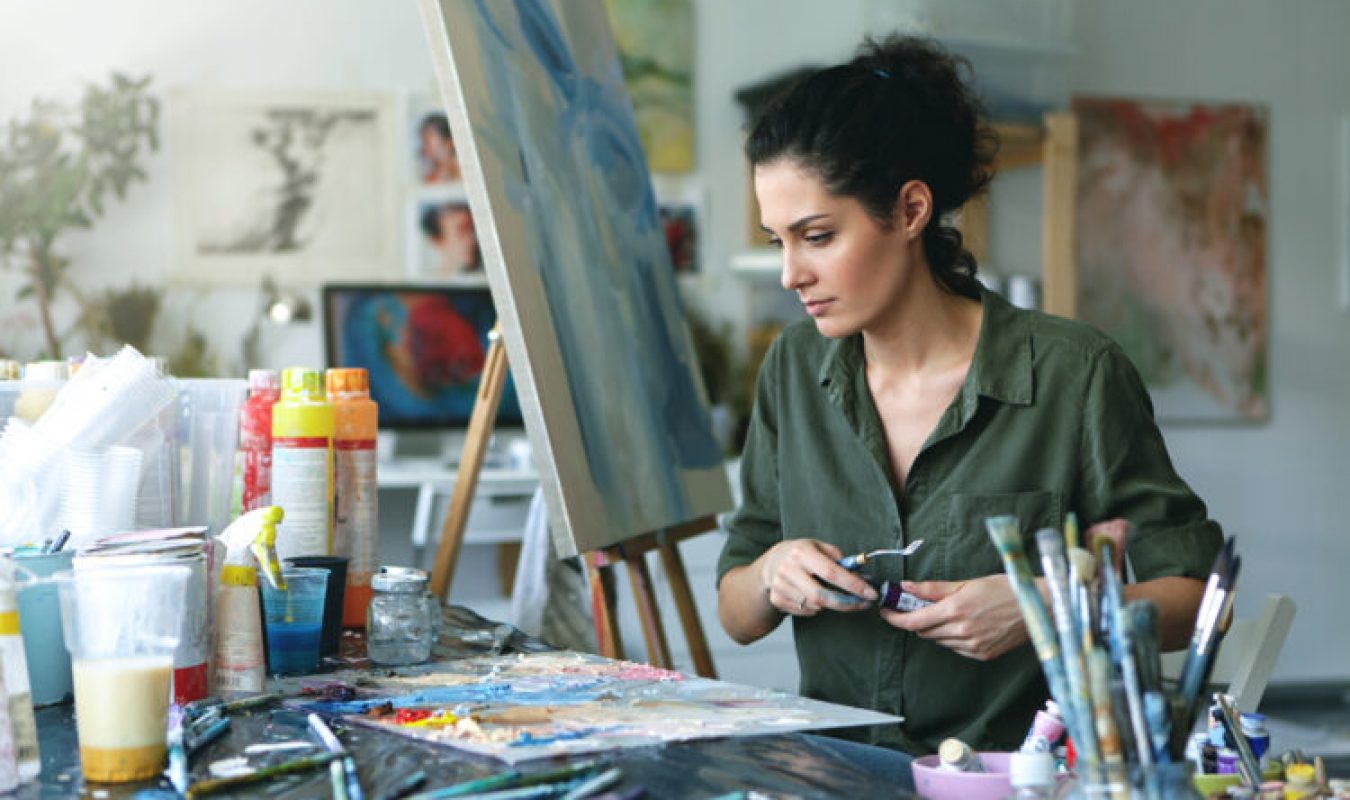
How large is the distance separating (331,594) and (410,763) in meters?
0.55

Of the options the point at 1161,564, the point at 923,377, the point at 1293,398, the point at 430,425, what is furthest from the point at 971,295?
the point at 1293,398

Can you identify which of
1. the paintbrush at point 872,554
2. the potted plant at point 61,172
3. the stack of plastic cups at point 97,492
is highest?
the potted plant at point 61,172

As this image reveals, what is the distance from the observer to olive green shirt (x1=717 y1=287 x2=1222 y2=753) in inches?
68.0

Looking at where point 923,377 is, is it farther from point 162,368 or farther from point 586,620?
point 586,620

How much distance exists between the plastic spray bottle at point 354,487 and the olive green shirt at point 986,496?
1.79ft

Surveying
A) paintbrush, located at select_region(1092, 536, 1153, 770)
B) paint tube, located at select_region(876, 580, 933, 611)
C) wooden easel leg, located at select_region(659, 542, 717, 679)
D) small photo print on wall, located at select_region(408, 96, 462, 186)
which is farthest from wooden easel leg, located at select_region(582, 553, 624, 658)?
small photo print on wall, located at select_region(408, 96, 462, 186)

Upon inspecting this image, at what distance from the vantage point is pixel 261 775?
1104 millimetres

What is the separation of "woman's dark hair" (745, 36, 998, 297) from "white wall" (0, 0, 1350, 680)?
121 inches

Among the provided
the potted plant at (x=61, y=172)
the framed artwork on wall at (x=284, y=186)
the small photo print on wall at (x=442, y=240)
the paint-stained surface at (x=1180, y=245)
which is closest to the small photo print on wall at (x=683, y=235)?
the small photo print on wall at (x=442, y=240)

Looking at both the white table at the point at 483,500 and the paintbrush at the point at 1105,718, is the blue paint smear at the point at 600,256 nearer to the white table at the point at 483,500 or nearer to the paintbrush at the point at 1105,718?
the paintbrush at the point at 1105,718

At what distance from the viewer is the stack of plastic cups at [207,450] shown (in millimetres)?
1829

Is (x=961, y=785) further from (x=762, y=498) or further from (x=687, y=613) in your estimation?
(x=687, y=613)

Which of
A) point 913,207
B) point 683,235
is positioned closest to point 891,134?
point 913,207

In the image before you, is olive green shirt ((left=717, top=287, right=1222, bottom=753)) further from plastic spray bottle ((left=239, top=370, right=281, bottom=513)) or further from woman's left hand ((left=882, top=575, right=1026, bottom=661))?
plastic spray bottle ((left=239, top=370, right=281, bottom=513))
